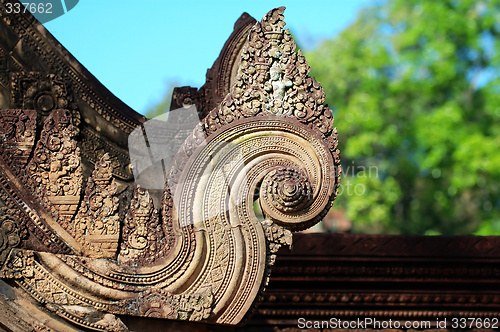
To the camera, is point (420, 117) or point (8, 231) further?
point (420, 117)

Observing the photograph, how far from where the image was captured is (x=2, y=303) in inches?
127

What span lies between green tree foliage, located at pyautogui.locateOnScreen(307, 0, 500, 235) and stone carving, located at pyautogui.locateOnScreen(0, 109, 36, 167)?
15.6 m

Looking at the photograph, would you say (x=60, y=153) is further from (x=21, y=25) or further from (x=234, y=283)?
(x=234, y=283)

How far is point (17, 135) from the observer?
344 centimetres

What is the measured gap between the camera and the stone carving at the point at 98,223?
340 cm

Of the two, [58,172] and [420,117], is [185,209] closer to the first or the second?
[58,172]

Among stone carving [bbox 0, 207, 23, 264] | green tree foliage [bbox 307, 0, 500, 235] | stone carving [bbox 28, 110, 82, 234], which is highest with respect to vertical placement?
green tree foliage [bbox 307, 0, 500, 235]

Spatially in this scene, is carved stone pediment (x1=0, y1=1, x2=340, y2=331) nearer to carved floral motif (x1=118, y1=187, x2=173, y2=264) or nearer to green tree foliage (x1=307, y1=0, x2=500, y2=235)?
carved floral motif (x1=118, y1=187, x2=173, y2=264)

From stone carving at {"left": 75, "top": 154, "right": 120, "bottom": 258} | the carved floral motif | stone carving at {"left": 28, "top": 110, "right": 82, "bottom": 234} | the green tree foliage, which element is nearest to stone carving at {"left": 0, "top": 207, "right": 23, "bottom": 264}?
stone carving at {"left": 28, "top": 110, "right": 82, "bottom": 234}

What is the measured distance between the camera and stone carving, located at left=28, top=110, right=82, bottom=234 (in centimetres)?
342

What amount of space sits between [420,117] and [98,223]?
17524 mm

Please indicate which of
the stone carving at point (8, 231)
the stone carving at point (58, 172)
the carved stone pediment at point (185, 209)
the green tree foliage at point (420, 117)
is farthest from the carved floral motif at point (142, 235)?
the green tree foliage at point (420, 117)

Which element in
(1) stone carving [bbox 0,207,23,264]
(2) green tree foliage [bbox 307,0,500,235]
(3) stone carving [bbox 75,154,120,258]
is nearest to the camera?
(1) stone carving [bbox 0,207,23,264]

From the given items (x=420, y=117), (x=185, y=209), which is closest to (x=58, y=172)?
(x=185, y=209)
